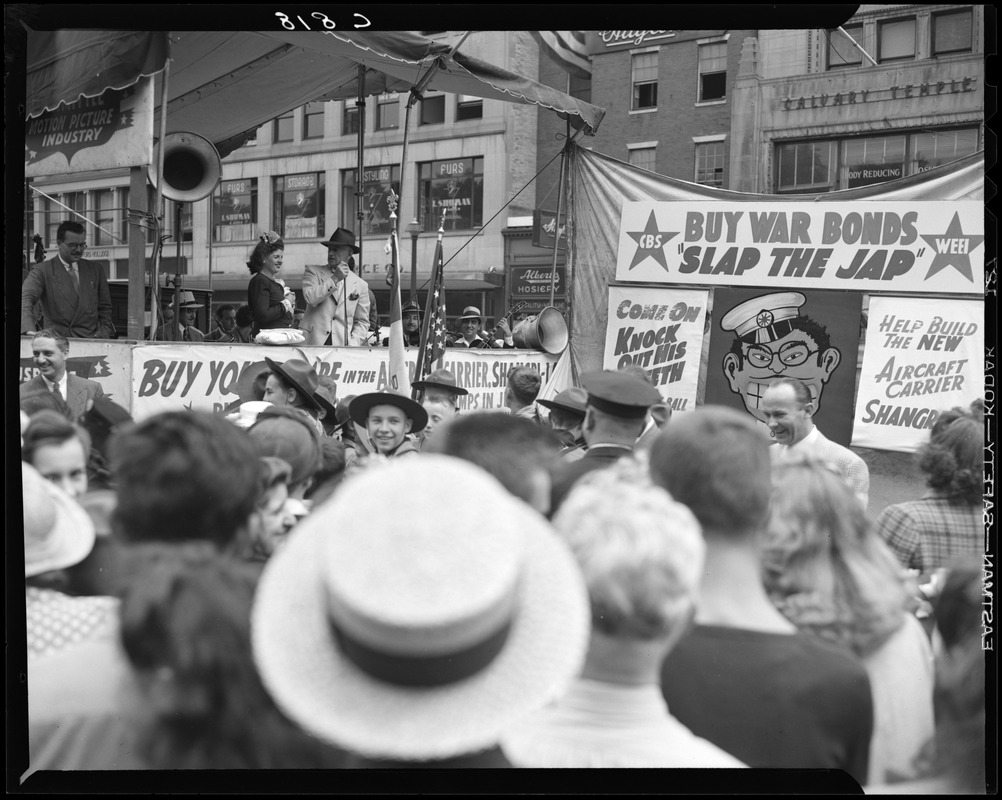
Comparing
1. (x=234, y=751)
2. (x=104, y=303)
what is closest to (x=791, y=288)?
(x=234, y=751)

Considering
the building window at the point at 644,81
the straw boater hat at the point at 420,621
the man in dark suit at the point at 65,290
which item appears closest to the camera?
the straw boater hat at the point at 420,621

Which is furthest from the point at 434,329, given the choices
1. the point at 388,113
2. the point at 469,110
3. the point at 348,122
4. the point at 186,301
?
the point at 348,122

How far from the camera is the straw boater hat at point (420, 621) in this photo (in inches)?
76.2

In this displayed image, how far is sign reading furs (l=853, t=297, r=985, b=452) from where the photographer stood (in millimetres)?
4730

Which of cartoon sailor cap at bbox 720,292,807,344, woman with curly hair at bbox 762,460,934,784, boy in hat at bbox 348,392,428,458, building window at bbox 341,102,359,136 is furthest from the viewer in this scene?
building window at bbox 341,102,359,136

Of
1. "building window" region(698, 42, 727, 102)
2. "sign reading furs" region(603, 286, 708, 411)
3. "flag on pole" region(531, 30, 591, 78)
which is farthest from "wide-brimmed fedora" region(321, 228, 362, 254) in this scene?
"building window" region(698, 42, 727, 102)

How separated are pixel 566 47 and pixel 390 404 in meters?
1.94

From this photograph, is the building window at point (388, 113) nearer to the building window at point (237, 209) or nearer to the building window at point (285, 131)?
the building window at point (285, 131)

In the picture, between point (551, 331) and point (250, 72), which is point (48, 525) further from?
point (250, 72)

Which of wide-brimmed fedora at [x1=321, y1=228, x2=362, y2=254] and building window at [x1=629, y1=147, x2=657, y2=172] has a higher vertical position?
building window at [x1=629, y1=147, x2=657, y2=172]

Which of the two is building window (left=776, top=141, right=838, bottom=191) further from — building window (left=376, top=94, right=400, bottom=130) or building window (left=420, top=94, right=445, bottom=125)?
building window (left=376, top=94, right=400, bottom=130)

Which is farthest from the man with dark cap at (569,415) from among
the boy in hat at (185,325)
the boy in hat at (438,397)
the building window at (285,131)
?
the building window at (285,131)

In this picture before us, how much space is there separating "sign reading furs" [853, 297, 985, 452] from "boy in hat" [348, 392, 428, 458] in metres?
2.11

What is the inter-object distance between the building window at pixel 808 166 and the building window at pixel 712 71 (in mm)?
3681
